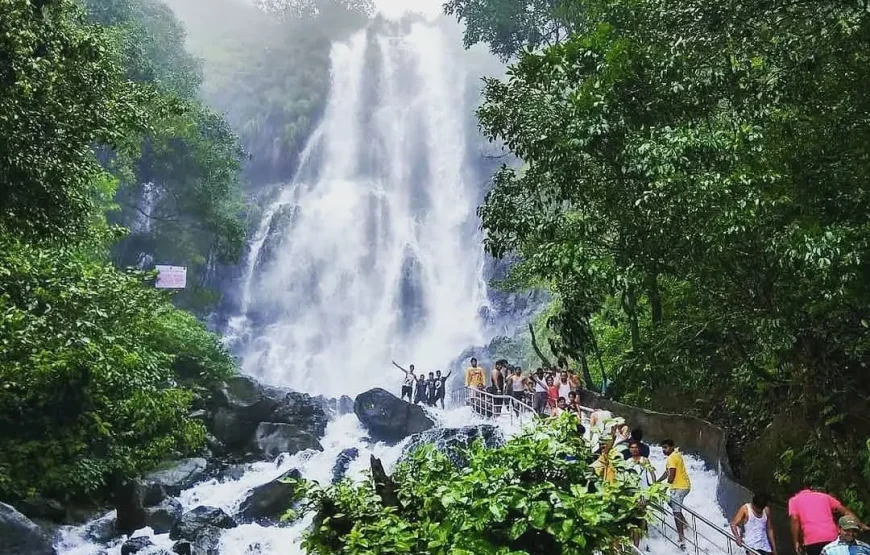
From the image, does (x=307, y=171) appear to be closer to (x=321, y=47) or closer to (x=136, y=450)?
(x=321, y=47)

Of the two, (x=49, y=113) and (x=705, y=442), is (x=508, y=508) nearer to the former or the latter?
(x=49, y=113)

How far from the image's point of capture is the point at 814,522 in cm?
528

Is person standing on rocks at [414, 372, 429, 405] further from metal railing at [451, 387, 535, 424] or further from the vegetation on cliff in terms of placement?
the vegetation on cliff

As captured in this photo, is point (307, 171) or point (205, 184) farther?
point (307, 171)

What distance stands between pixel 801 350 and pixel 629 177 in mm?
2761

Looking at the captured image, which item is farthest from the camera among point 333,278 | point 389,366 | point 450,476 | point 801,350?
point 333,278

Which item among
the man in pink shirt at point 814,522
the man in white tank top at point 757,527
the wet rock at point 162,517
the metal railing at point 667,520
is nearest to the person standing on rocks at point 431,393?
the metal railing at point 667,520

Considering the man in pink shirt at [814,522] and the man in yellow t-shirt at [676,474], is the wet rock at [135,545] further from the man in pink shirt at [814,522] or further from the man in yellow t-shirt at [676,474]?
the man in pink shirt at [814,522]

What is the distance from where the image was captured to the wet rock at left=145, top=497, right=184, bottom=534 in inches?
483

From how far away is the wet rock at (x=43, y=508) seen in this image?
38.1 ft

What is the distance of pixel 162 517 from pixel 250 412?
19.8ft

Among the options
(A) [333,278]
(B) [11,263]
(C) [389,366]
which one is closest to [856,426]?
(B) [11,263]

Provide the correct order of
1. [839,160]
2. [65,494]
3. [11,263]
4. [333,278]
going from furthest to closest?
[333,278] < [65,494] < [11,263] < [839,160]

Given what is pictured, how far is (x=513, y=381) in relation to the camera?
588 inches
